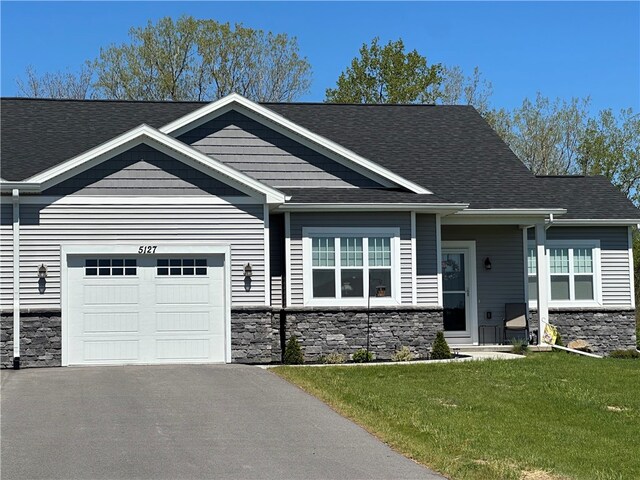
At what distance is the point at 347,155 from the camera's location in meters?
20.7

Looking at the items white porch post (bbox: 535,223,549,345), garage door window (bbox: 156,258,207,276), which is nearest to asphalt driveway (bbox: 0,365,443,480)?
garage door window (bbox: 156,258,207,276)

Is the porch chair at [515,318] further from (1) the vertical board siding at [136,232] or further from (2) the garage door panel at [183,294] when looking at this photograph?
(2) the garage door panel at [183,294]

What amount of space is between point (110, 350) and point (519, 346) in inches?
335

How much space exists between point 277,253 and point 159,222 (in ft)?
9.03

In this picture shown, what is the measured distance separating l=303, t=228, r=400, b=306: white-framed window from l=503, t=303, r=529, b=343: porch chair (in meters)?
3.80

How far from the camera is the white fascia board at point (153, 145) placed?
18.1 m

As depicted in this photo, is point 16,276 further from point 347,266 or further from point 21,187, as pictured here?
point 347,266

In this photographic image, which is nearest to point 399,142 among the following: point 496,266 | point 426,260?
point 496,266

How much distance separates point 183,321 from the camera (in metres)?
18.8

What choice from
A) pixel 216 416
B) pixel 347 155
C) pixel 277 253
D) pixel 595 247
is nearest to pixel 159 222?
pixel 277 253

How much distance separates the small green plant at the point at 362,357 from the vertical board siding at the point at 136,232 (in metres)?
2.24

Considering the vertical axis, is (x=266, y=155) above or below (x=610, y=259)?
above

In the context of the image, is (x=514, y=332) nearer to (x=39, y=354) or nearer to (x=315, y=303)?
(x=315, y=303)

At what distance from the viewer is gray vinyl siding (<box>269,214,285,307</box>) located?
66.1 ft
